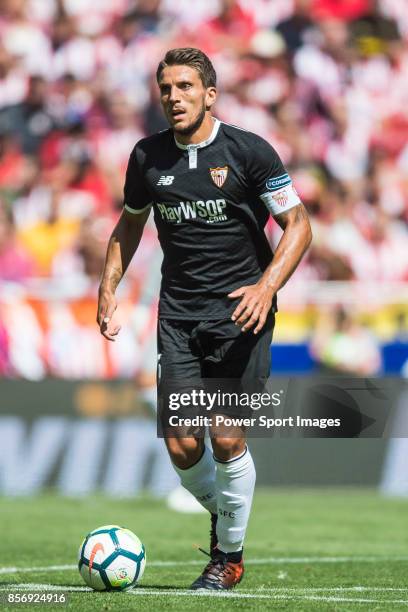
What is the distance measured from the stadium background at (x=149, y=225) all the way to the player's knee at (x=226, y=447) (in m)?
5.09

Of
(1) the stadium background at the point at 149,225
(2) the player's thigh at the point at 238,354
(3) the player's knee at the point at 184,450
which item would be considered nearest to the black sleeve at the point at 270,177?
(2) the player's thigh at the point at 238,354

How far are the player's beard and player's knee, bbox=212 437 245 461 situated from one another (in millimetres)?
1550

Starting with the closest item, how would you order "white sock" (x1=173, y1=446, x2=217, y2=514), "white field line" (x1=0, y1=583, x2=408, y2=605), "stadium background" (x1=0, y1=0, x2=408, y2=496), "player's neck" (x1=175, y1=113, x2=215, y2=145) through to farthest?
"white field line" (x1=0, y1=583, x2=408, y2=605) → "player's neck" (x1=175, y1=113, x2=215, y2=145) → "white sock" (x1=173, y1=446, x2=217, y2=514) → "stadium background" (x1=0, y1=0, x2=408, y2=496)

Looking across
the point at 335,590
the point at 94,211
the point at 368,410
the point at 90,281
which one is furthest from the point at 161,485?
the point at 335,590

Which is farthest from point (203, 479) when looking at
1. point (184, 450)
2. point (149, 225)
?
point (149, 225)

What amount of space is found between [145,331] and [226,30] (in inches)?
258

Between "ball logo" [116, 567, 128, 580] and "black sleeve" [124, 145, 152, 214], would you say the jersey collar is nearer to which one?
"black sleeve" [124, 145, 152, 214]

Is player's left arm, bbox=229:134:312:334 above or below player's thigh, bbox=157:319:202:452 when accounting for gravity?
above

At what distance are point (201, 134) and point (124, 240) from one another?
0.77 metres

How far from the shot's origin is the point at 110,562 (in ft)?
20.9

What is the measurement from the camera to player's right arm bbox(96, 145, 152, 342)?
668 centimetres

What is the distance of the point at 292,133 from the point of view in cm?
1636

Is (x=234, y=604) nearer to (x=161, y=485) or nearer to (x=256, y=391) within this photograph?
(x=256, y=391)

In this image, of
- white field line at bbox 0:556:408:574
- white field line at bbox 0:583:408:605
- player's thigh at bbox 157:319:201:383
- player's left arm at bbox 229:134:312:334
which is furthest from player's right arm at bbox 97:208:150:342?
white field line at bbox 0:556:408:574
